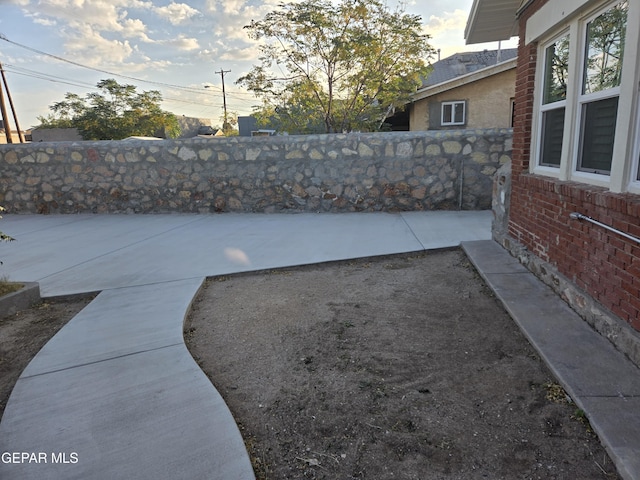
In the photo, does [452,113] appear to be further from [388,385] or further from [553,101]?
[388,385]

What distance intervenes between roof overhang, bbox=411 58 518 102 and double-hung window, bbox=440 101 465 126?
0.61 m

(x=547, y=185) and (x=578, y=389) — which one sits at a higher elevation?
(x=547, y=185)

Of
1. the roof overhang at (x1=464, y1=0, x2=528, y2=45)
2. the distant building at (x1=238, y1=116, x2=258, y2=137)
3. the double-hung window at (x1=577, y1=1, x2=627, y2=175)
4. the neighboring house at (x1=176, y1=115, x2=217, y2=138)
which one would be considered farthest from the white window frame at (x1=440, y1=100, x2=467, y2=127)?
the neighboring house at (x1=176, y1=115, x2=217, y2=138)

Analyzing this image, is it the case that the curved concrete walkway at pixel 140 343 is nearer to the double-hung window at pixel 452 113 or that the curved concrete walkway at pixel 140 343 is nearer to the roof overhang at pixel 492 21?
the roof overhang at pixel 492 21

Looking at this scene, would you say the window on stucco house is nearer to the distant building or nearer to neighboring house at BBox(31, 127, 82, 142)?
neighboring house at BBox(31, 127, 82, 142)

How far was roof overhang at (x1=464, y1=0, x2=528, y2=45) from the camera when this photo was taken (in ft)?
16.7

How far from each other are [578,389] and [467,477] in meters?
0.87

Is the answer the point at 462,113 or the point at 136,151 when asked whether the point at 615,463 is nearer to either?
the point at 136,151

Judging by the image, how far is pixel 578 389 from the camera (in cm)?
223

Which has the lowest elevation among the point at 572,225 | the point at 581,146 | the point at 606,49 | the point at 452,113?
the point at 572,225

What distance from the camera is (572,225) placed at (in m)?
3.29

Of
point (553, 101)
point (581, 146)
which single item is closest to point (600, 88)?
point (581, 146)

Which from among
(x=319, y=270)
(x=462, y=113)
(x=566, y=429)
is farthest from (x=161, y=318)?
(x=462, y=113)

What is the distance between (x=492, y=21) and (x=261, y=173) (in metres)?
4.51
